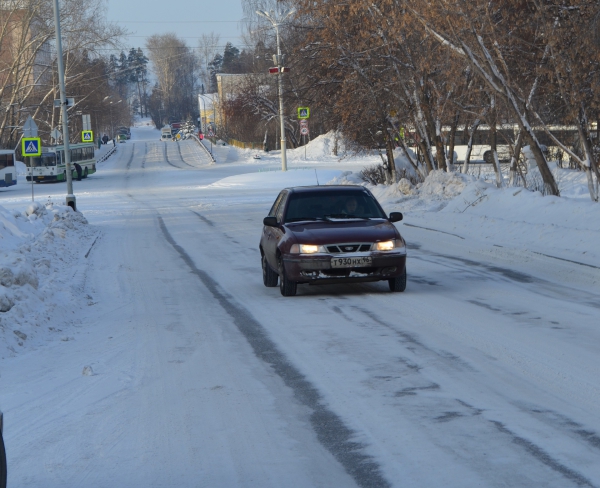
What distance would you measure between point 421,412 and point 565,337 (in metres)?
2.98

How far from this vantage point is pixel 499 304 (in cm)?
1078

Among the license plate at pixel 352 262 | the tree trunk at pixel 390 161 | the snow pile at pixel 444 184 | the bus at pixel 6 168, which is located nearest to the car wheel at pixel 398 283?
the license plate at pixel 352 262

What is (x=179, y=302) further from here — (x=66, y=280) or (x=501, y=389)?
Answer: (x=501, y=389)

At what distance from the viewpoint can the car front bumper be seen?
11.6 meters

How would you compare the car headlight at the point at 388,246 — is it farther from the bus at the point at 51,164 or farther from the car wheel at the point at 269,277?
the bus at the point at 51,164

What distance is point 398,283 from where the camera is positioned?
39.3 ft

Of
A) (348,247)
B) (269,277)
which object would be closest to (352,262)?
(348,247)

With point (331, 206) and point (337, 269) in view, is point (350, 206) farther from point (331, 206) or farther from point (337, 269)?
point (337, 269)

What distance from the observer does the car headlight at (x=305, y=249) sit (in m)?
11.6

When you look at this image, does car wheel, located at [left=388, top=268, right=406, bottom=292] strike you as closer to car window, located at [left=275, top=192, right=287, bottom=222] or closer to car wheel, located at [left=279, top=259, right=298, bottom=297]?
car wheel, located at [left=279, top=259, right=298, bottom=297]

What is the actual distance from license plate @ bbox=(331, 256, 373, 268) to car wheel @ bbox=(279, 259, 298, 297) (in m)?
0.69

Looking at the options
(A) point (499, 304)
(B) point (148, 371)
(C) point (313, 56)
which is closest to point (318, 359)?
(B) point (148, 371)

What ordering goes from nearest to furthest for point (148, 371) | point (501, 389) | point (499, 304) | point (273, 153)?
1. point (501, 389)
2. point (148, 371)
3. point (499, 304)
4. point (273, 153)

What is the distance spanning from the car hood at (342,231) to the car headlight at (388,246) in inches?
2.2
